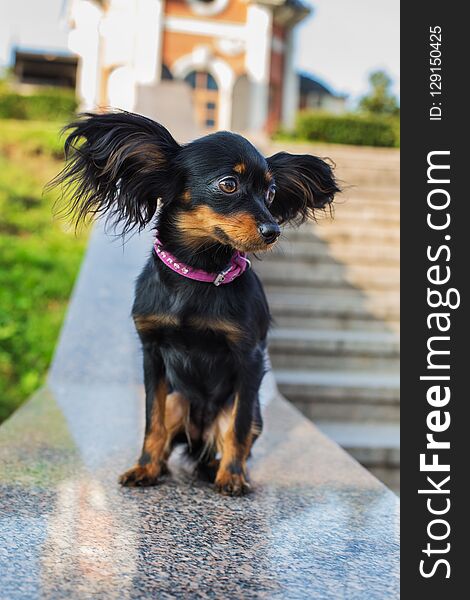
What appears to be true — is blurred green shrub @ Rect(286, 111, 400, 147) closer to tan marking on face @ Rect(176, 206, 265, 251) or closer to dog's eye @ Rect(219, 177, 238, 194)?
tan marking on face @ Rect(176, 206, 265, 251)

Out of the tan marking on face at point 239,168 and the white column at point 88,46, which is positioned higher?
the white column at point 88,46

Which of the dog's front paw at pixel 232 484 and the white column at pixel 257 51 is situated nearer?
the dog's front paw at pixel 232 484

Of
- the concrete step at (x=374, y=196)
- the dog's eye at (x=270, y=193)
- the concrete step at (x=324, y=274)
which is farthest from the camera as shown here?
the concrete step at (x=374, y=196)

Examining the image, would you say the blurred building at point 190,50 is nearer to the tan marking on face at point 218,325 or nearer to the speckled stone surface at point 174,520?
the speckled stone surface at point 174,520

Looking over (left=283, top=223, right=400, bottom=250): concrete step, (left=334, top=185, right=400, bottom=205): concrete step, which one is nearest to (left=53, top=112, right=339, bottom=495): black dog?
(left=283, top=223, right=400, bottom=250): concrete step

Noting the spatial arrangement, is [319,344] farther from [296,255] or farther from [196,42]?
[196,42]

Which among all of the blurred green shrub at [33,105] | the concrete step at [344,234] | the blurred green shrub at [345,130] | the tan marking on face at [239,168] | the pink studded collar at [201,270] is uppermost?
the blurred green shrub at [33,105]

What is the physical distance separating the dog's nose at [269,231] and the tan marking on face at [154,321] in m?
0.46

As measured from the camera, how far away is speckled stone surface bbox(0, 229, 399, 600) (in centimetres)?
188

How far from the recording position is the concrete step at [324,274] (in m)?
5.81

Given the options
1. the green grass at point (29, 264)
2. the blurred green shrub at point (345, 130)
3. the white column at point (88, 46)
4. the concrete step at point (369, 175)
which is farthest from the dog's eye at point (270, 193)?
the white column at point (88, 46)

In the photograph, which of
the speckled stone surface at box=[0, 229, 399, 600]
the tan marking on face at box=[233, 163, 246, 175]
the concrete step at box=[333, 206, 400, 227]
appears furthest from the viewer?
the concrete step at box=[333, 206, 400, 227]

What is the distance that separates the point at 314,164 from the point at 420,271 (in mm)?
596

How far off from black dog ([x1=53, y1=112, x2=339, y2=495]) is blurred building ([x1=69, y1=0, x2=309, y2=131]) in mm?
18958
